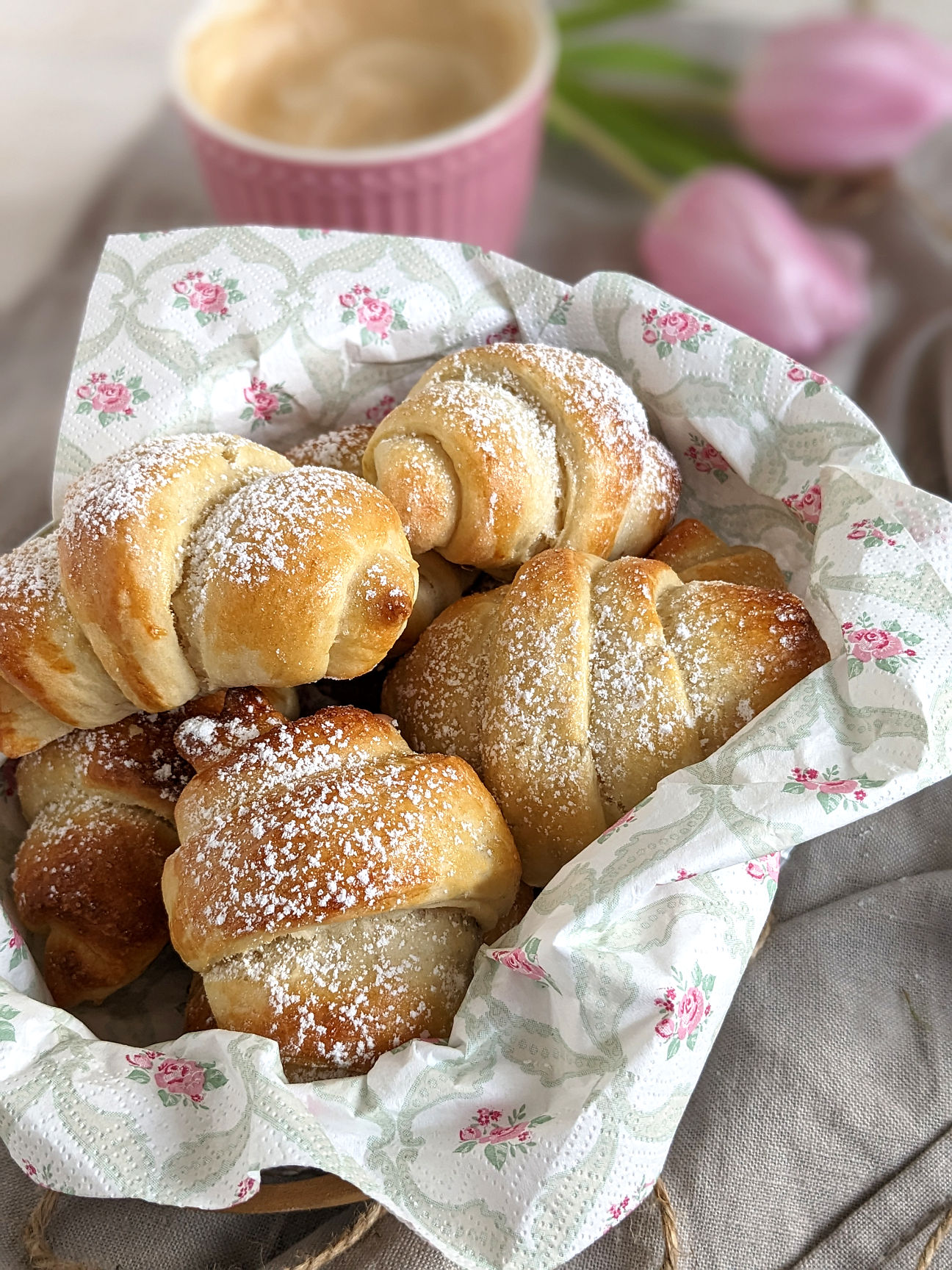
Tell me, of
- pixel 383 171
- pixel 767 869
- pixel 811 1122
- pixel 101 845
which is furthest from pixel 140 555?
pixel 383 171

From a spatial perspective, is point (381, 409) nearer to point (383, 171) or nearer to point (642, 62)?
point (383, 171)

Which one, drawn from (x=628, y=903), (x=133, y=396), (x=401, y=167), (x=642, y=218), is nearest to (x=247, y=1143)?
(x=628, y=903)

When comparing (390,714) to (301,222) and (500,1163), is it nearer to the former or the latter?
(500,1163)

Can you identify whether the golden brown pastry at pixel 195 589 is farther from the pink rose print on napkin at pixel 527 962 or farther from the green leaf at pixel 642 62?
the green leaf at pixel 642 62

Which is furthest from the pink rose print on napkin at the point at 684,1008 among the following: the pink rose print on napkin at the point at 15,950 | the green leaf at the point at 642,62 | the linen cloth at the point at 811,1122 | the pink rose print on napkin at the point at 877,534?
the green leaf at the point at 642,62

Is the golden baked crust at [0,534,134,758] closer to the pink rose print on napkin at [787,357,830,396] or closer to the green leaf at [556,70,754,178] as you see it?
the pink rose print on napkin at [787,357,830,396]

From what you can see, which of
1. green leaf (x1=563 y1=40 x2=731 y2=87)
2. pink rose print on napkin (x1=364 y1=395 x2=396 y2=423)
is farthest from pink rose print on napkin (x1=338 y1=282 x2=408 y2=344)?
green leaf (x1=563 y1=40 x2=731 y2=87)

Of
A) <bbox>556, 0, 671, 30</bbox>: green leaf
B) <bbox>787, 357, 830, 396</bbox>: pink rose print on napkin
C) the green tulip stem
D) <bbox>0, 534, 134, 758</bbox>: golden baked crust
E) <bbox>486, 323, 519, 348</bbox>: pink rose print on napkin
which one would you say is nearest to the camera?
<bbox>0, 534, 134, 758</bbox>: golden baked crust
